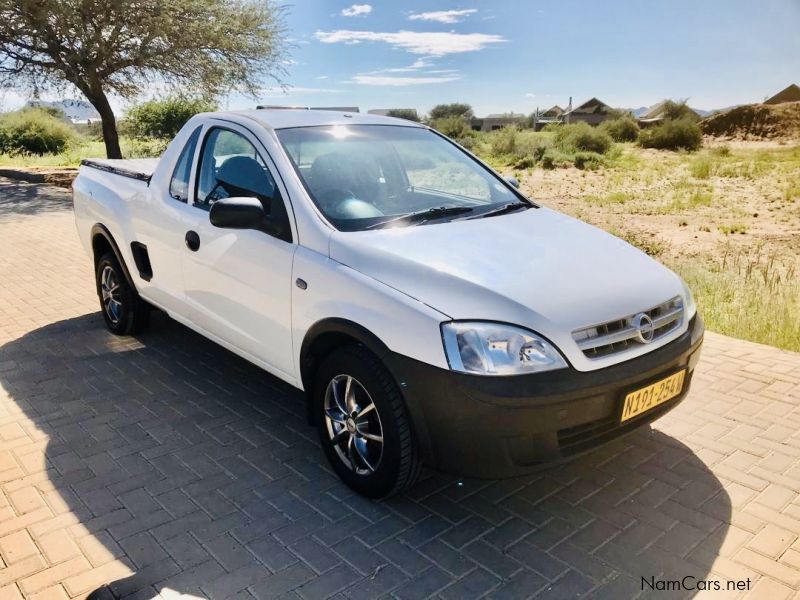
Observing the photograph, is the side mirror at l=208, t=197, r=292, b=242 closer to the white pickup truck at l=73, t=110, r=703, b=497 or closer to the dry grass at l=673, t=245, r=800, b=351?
the white pickup truck at l=73, t=110, r=703, b=497

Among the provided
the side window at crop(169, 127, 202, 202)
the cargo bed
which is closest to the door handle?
the side window at crop(169, 127, 202, 202)

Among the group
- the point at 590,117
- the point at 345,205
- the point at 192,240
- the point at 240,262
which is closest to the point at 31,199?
the point at 192,240

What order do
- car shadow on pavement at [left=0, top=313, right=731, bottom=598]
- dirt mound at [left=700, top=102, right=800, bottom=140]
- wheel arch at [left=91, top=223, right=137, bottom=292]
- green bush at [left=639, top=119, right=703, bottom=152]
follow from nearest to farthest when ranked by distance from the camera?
car shadow on pavement at [left=0, top=313, right=731, bottom=598]
wheel arch at [left=91, top=223, right=137, bottom=292]
green bush at [left=639, top=119, right=703, bottom=152]
dirt mound at [left=700, top=102, right=800, bottom=140]

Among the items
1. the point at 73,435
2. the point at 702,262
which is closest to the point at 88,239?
the point at 73,435

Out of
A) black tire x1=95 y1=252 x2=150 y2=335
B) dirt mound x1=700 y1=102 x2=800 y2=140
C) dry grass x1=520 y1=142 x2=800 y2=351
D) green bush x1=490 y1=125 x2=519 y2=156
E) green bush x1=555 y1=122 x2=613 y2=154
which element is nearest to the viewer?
black tire x1=95 y1=252 x2=150 y2=335

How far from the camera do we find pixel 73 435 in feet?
13.1

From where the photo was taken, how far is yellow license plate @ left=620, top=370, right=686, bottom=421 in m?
2.92

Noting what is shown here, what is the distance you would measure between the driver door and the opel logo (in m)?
1.71

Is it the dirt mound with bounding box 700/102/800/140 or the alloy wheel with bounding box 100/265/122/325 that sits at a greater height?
the dirt mound with bounding box 700/102/800/140

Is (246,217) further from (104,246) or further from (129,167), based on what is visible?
(104,246)

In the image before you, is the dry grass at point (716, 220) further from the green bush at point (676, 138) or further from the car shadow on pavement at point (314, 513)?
the green bush at point (676, 138)

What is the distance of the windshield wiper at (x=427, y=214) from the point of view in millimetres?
3480

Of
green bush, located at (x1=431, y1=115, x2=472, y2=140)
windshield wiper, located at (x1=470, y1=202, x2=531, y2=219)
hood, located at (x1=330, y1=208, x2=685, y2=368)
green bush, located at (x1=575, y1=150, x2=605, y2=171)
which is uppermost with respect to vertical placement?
green bush, located at (x1=431, y1=115, x2=472, y2=140)

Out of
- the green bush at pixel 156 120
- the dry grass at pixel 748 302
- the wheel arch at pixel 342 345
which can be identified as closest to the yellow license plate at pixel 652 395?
the wheel arch at pixel 342 345
